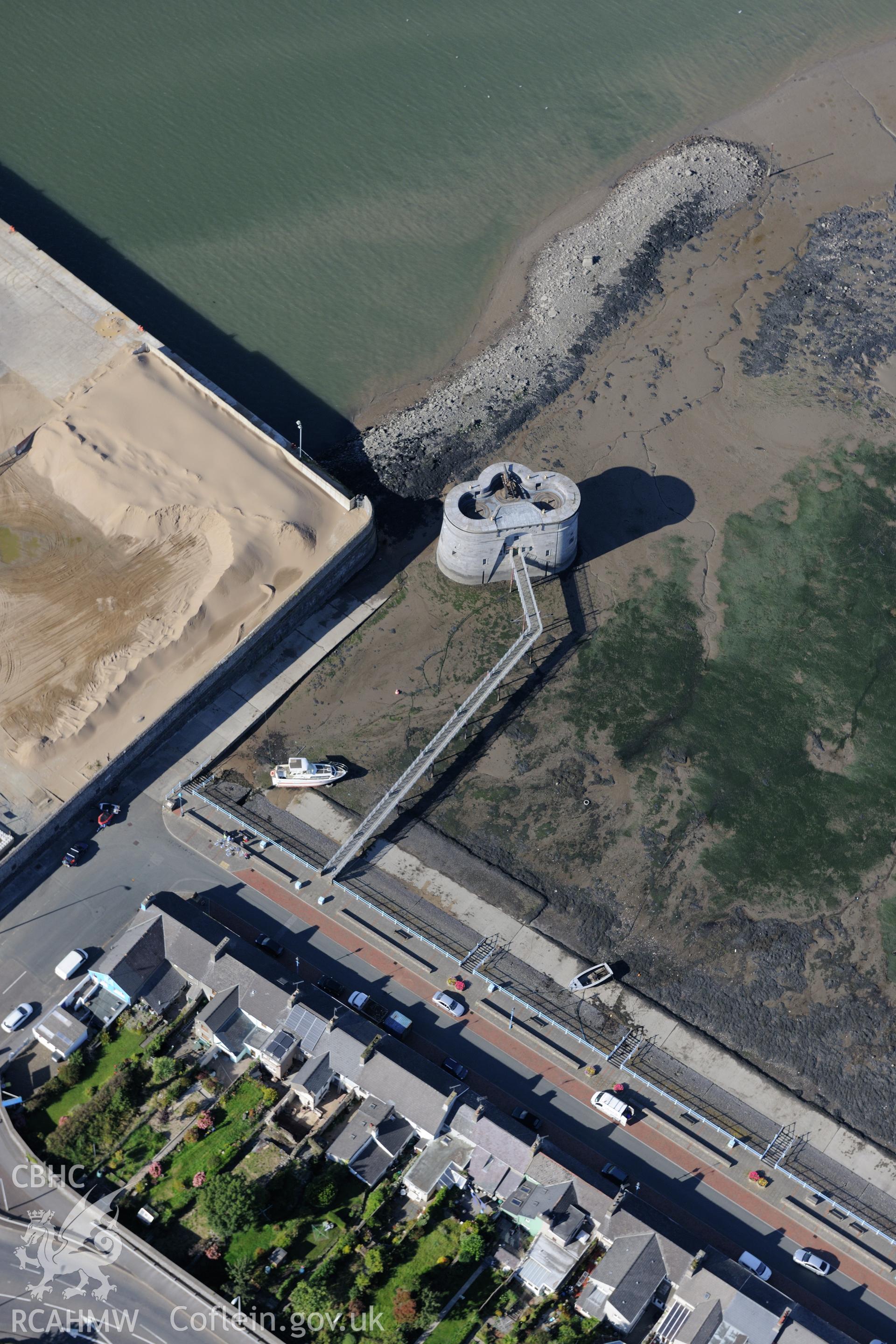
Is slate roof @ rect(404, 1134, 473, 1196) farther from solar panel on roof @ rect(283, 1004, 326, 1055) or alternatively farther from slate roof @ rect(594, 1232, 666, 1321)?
slate roof @ rect(594, 1232, 666, 1321)

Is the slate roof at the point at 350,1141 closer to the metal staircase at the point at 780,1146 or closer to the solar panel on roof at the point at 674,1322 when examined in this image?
the solar panel on roof at the point at 674,1322

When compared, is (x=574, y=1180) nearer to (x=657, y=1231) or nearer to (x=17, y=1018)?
(x=657, y=1231)

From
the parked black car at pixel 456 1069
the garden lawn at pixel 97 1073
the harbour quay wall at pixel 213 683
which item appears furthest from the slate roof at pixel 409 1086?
the harbour quay wall at pixel 213 683

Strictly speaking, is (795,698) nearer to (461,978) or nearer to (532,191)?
(461,978)

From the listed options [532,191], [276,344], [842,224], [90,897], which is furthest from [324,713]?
[842,224]

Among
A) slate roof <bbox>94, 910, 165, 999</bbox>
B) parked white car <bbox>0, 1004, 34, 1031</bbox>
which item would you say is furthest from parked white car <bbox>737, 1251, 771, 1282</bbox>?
parked white car <bbox>0, 1004, 34, 1031</bbox>

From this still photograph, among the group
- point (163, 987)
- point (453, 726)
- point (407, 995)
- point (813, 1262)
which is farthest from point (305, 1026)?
point (813, 1262)
